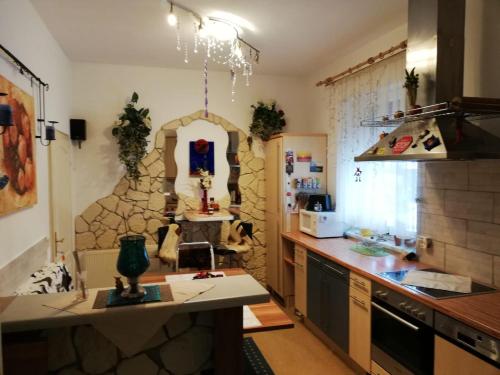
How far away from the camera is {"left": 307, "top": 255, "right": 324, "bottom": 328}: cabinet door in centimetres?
336

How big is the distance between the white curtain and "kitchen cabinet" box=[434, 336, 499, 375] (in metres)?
1.25

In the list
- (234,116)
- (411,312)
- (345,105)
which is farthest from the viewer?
(234,116)

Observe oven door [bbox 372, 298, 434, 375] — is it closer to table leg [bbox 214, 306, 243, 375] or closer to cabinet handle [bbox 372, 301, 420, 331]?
cabinet handle [bbox 372, 301, 420, 331]

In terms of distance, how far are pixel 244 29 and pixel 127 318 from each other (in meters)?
2.68

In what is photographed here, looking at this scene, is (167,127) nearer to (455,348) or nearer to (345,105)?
(345,105)

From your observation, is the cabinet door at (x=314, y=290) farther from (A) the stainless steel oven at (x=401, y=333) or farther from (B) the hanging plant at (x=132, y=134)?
(B) the hanging plant at (x=132, y=134)

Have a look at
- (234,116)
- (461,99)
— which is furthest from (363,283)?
(234,116)

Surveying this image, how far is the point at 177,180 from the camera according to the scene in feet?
14.7

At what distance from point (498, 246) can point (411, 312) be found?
68cm

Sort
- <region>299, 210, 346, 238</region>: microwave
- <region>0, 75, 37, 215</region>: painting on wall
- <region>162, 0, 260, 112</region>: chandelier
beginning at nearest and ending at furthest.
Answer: <region>0, 75, 37, 215</region>: painting on wall, <region>162, 0, 260, 112</region>: chandelier, <region>299, 210, 346, 238</region>: microwave

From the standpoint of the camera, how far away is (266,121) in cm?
461

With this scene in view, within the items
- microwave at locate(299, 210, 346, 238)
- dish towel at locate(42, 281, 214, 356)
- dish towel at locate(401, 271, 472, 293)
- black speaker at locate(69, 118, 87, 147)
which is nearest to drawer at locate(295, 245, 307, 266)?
microwave at locate(299, 210, 346, 238)

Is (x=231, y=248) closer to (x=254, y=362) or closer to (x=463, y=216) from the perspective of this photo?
(x=254, y=362)

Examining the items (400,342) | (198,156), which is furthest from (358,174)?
(198,156)
